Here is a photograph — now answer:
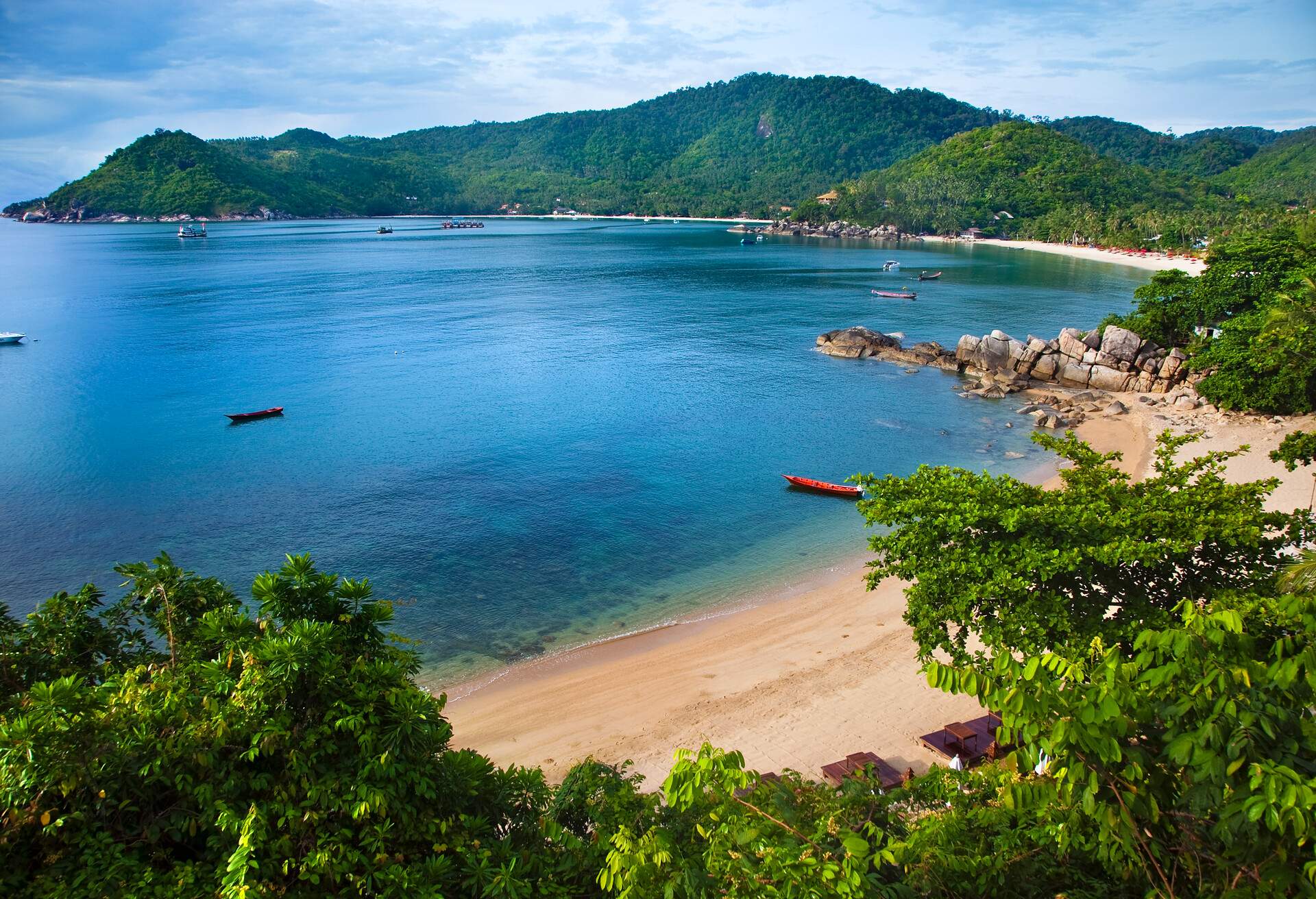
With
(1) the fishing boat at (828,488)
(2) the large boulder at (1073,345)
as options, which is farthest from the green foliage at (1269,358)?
(1) the fishing boat at (828,488)

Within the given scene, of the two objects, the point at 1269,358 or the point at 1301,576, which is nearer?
the point at 1301,576

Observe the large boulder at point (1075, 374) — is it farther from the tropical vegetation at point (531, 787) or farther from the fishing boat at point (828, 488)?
the tropical vegetation at point (531, 787)

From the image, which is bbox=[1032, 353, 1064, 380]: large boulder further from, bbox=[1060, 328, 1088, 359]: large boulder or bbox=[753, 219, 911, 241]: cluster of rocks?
bbox=[753, 219, 911, 241]: cluster of rocks

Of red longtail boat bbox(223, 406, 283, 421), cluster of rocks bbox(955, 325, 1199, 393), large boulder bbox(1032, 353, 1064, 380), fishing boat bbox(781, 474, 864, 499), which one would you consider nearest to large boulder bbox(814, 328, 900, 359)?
cluster of rocks bbox(955, 325, 1199, 393)

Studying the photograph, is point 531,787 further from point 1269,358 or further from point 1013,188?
point 1013,188

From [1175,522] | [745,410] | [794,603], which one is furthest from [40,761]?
[745,410]

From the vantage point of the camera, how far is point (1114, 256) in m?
126

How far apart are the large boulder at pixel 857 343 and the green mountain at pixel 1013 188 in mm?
104640

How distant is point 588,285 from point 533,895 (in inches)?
3884

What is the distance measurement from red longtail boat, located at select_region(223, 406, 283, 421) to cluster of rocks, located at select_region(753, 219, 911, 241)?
148324 mm

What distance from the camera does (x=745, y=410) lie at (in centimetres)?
4859

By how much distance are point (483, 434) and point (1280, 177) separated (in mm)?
208154

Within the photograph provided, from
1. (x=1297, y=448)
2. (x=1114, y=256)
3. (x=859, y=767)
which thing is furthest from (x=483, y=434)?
(x=1114, y=256)

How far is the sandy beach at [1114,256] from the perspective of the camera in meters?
109
